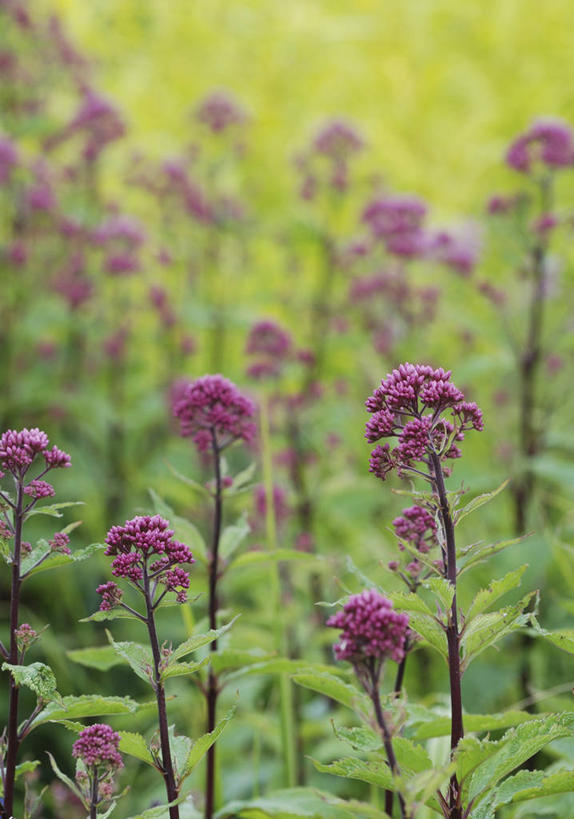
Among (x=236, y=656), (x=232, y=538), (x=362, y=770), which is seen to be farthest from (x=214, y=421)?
(x=362, y=770)

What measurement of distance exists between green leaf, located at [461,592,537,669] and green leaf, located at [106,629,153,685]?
34cm

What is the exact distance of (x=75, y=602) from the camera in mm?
2920

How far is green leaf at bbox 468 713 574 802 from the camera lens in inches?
33.3

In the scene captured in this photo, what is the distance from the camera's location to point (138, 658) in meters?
0.92

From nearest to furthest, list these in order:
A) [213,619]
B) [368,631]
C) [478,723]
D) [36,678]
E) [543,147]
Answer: [368,631] → [36,678] → [478,723] → [213,619] → [543,147]

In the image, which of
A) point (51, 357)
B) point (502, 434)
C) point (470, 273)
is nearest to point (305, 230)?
point (470, 273)

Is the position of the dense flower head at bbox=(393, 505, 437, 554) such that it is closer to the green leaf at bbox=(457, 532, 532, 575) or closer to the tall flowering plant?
the green leaf at bbox=(457, 532, 532, 575)

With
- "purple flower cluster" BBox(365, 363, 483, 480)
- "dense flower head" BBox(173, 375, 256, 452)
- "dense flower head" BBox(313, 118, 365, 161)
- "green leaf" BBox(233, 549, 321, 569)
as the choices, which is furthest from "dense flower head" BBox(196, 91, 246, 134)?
"purple flower cluster" BBox(365, 363, 483, 480)

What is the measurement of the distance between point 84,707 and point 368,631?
364 mm

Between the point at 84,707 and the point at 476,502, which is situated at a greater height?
the point at 476,502

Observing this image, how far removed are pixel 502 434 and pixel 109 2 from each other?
364 cm

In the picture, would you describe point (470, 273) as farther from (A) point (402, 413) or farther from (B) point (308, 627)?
(A) point (402, 413)

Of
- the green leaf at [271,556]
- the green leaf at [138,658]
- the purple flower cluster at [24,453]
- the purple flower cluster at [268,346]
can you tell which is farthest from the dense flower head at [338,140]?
the green leaf at [138,658]

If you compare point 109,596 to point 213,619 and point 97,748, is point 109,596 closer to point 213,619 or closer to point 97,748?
point 97,748
